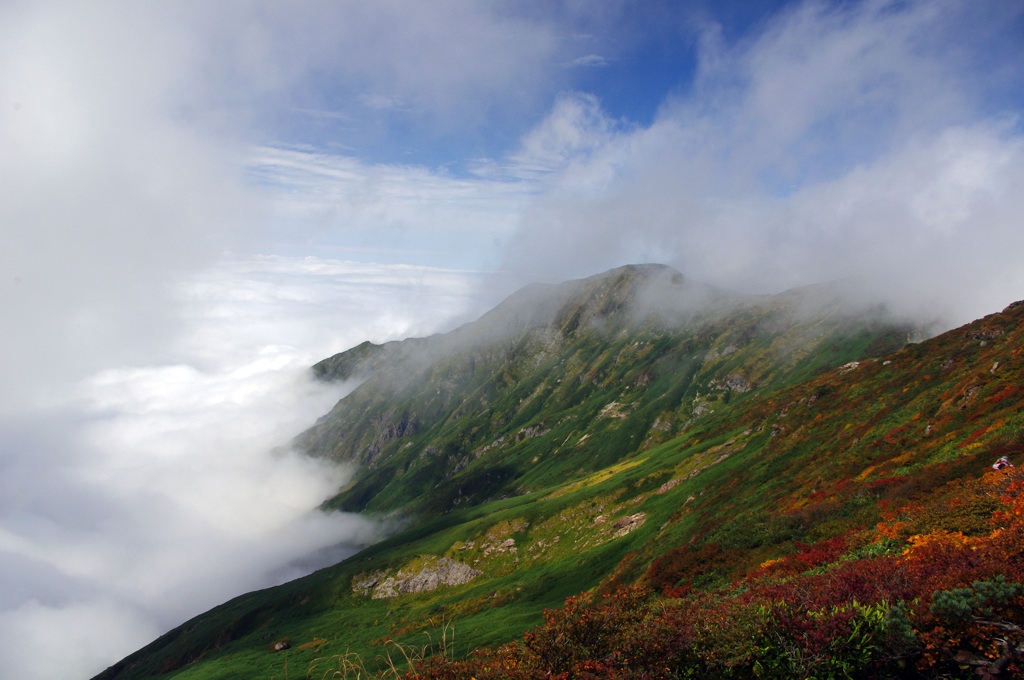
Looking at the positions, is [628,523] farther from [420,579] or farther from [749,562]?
[420,579]

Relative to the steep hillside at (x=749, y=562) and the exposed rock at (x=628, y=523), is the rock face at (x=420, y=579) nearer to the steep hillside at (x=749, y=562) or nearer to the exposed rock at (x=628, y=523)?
the steep hillside at (x=749, y=562)

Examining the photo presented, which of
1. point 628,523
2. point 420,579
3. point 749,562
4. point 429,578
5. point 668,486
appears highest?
point 749,562

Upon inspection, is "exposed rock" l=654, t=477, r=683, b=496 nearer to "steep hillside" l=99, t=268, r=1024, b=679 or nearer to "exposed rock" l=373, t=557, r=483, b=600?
"steep hillside" l=99, t=268, r=1024, b=679

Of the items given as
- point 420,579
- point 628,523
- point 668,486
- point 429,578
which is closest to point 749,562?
point 628,523

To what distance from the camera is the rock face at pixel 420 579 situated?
424ft

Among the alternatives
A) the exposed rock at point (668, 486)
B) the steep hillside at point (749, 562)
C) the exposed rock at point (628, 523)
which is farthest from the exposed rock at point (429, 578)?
the exposed rock at point (668, 486)

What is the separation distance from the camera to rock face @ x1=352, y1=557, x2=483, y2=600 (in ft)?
424

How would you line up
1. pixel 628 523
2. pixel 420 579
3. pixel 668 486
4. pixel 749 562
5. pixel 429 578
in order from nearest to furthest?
pixel 749 562 < pixel 628 523 < pixel 668 486 < pixel 429 578 < pixel 420 579

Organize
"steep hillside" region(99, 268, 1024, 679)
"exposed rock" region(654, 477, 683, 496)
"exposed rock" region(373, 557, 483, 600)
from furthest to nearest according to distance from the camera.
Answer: "exposed rock" region(373, 557, 483, 600), "exposed rock" region(654, 477, 683, 496), "steep hillside" region(99, 268, 1024, 679)

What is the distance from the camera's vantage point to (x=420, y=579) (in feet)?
440

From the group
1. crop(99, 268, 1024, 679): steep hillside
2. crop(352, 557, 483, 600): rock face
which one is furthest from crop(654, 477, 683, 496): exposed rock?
crop(352, 557, 483, 600): rock face

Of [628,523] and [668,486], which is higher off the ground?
[668,486]

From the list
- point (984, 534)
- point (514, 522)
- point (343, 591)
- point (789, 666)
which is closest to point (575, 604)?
point (789, 666)

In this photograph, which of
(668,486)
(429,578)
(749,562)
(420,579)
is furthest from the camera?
(420,579)
